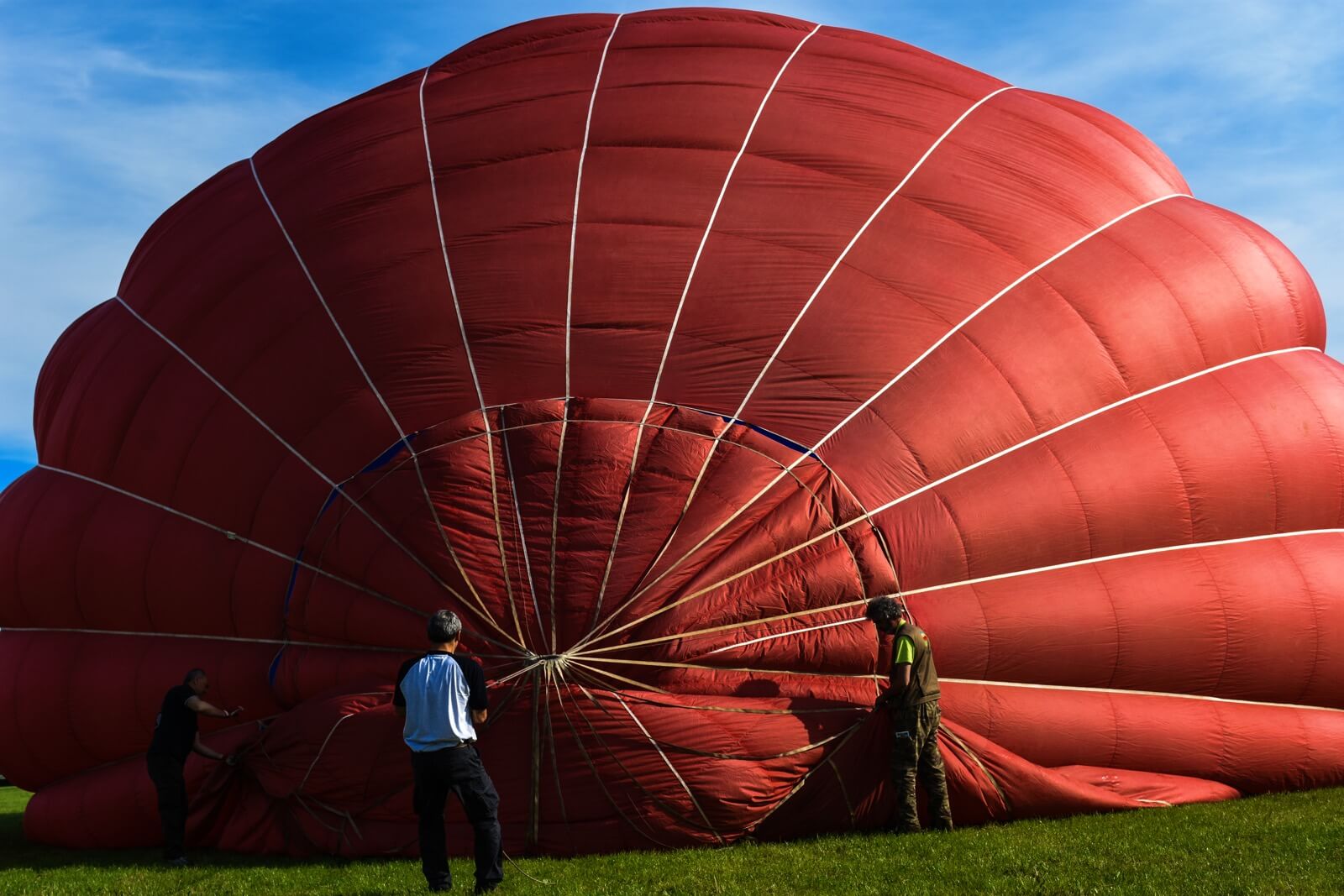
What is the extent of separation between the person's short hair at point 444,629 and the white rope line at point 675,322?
3.07ft

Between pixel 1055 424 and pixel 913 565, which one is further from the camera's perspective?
pixel 1055 424

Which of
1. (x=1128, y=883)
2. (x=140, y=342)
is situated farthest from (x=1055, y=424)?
(x=140, y=342)

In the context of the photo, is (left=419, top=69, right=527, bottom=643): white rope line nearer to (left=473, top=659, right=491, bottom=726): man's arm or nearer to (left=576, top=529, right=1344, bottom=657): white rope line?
(left=576, top=529, right=1344, bottom=657): white rope line

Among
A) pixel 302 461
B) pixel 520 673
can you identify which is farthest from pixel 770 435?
pixel 302 461

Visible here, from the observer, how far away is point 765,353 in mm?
7410

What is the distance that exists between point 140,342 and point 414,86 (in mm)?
2467

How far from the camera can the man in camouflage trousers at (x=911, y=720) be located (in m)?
6.39

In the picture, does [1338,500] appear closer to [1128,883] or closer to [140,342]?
[1128,883]

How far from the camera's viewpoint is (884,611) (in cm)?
650

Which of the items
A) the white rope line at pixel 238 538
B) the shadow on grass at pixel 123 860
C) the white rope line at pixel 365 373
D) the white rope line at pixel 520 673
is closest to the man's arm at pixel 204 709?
the shadow on grass at pixel 123 860

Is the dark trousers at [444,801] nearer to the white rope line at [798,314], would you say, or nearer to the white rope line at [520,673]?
the white rope line at [520,673]

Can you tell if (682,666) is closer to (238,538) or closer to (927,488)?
(927,488)

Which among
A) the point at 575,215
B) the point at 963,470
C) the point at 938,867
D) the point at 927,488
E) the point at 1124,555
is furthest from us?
the point at 575,215

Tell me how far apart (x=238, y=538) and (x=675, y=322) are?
2.67 meters
